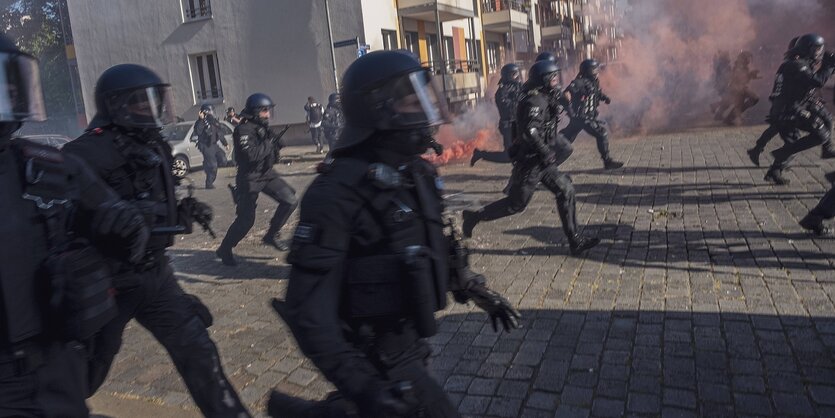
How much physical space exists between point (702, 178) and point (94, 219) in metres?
9.01

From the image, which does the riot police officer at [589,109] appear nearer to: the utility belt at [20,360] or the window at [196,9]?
the utility belt at [20,360]

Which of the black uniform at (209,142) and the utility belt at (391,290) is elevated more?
the black uniform at (209,142)

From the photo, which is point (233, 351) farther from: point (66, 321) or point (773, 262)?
point (773, 262)

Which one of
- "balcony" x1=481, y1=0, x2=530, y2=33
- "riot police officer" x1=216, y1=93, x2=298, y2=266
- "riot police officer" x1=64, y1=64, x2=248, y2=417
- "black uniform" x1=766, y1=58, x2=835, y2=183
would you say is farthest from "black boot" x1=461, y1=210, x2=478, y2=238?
"balcony" x1=481, y1=0, x2=530, y2=33

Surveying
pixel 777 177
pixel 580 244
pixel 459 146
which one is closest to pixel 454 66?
pixel 459 146

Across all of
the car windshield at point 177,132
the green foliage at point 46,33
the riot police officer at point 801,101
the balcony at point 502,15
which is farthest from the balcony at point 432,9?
the green foliage at point 46,33

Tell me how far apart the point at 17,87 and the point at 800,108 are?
866 centimetres

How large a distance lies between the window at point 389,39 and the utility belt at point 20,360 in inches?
847

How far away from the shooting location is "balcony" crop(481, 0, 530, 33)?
98.2ft

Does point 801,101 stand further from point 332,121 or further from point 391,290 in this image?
point 332,121

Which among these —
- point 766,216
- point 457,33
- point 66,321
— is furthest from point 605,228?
point 457,33

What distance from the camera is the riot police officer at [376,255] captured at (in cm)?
205

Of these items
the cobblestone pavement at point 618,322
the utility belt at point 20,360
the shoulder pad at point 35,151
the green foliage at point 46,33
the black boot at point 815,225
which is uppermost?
the green foliage at point 46,33

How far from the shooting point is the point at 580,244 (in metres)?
6.07
